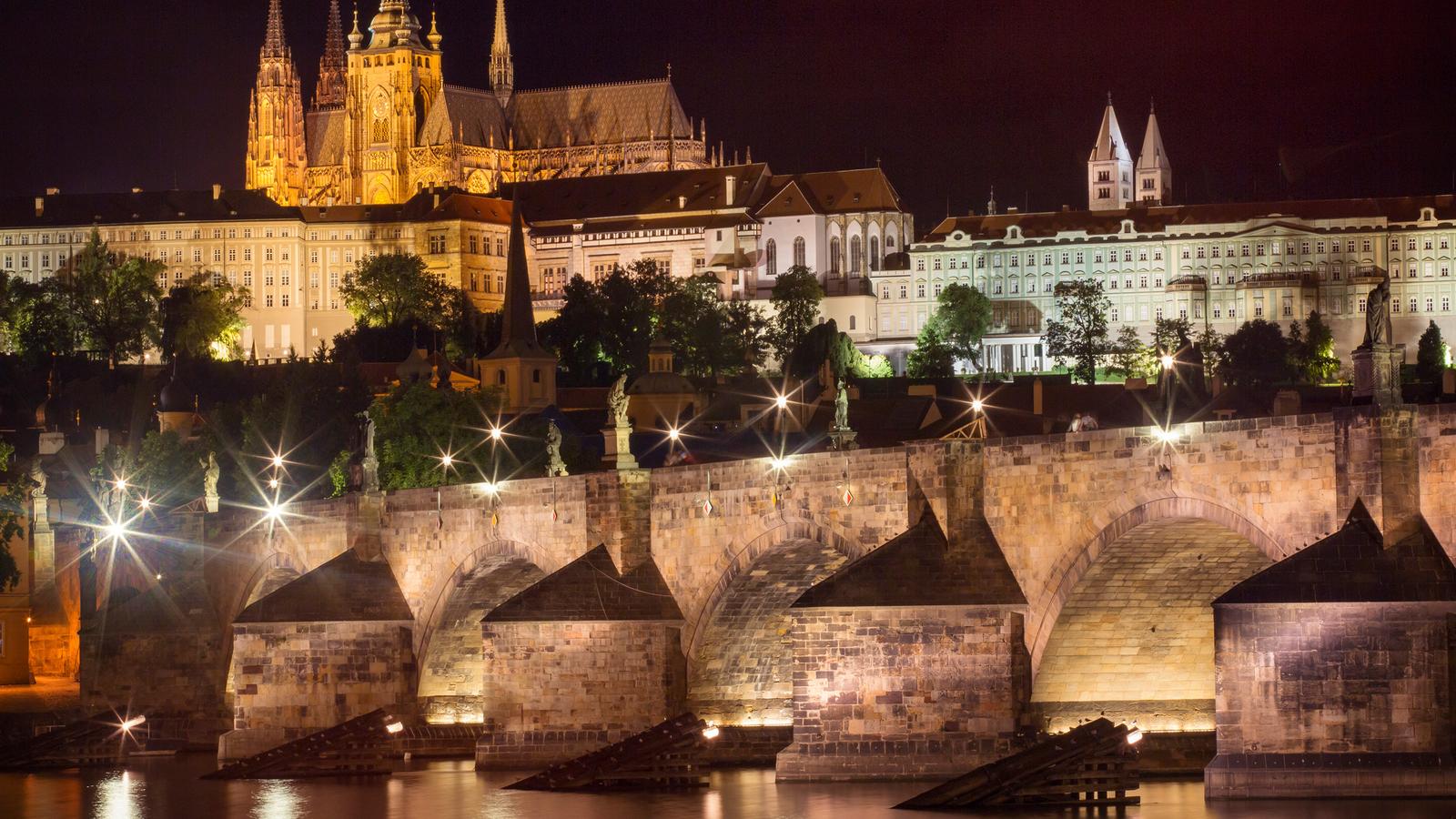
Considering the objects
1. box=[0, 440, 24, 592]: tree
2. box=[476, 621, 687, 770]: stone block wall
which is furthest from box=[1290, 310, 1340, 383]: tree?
box=[476, 621, 687, 770]: stone block wall

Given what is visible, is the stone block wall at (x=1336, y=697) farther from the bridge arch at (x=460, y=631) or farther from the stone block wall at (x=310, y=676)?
the stone block wall at (x=310, y=676)

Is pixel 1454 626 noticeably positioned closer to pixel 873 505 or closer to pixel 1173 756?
pixel 1173 756

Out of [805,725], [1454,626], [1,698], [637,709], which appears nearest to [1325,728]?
[1454,626]

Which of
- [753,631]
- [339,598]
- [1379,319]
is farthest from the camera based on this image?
[339,598]

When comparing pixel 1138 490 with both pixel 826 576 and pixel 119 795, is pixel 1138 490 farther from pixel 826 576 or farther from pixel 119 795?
pixel 119 795

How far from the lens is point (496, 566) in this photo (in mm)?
54188

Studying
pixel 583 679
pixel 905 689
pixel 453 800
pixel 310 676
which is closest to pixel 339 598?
pixel 310 676

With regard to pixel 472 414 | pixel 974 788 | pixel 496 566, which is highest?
pixel 472 414

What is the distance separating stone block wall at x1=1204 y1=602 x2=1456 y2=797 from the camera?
106 feet

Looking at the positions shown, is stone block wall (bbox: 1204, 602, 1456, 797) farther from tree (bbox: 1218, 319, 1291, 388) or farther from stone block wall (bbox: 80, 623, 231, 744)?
tree (bbox: 1218, 319, 1291, 388)

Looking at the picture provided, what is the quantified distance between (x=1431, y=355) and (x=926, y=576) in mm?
→ 149257

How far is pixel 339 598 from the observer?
54.1 m

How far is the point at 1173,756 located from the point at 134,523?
3640 cm

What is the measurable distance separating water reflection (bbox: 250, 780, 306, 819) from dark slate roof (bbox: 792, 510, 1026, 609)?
33.6 feet
